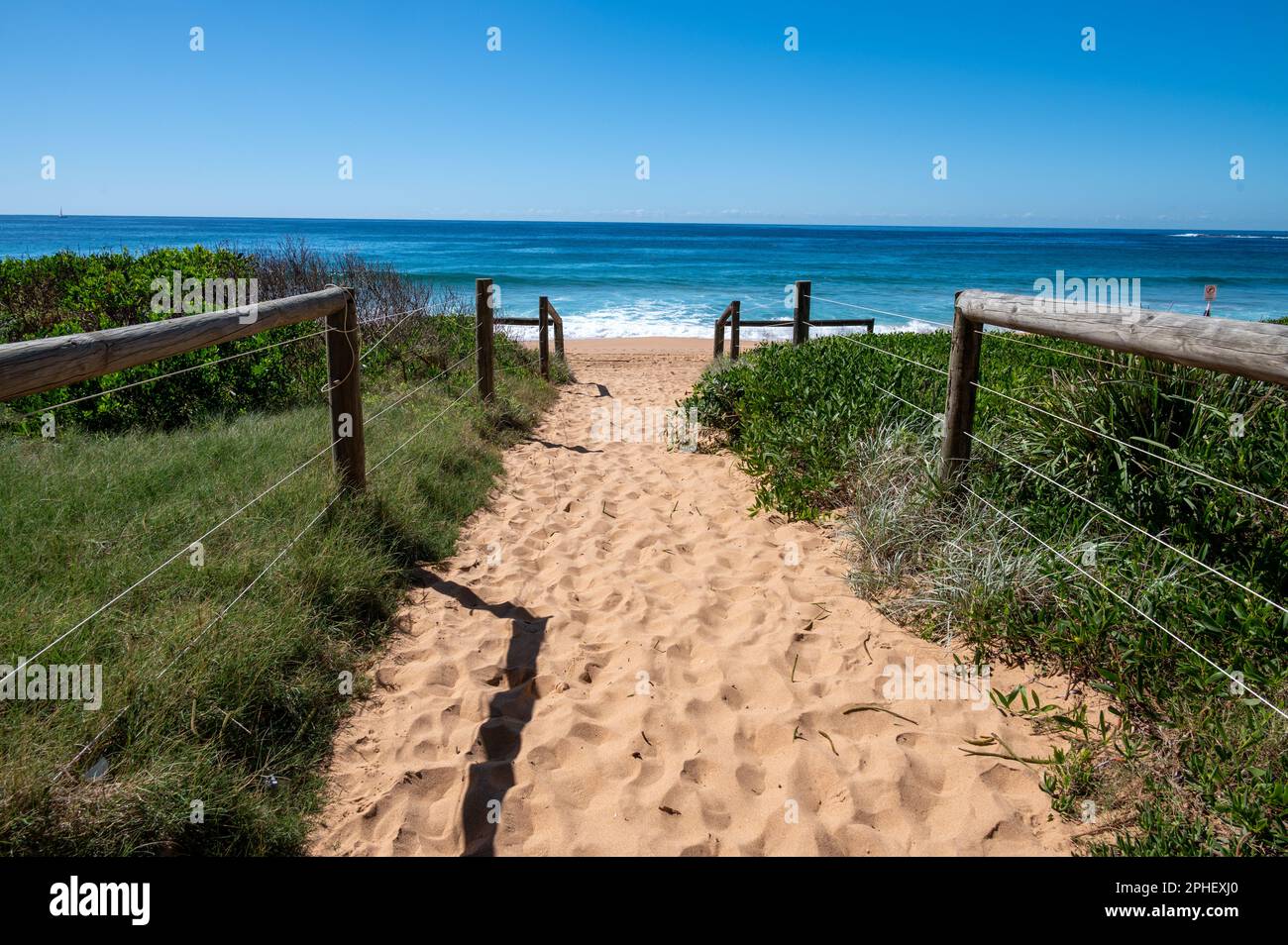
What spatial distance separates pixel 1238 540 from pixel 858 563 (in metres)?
1.80

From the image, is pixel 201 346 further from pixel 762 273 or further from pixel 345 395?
pixel 762 273

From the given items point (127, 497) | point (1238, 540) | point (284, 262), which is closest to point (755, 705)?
point (1238, 540)

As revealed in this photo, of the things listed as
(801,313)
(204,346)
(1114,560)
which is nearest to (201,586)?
(204,346)

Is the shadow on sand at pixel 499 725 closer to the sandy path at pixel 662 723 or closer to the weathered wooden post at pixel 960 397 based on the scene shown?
the sandy path at pixel 662 723

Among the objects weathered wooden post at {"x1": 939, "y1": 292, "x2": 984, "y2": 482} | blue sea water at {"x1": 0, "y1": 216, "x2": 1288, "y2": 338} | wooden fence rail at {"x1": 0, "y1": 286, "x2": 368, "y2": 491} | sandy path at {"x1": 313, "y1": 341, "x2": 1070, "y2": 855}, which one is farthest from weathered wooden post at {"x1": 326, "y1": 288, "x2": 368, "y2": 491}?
blue sea water at {"x1": 0, "y1": 216, "x2": 1288, "y2": 338}

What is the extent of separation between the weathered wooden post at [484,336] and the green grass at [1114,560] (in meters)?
3.79

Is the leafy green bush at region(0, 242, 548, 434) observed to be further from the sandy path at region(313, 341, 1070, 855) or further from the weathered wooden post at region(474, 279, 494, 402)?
the sandy path at region(313, 341, 1070, 855)

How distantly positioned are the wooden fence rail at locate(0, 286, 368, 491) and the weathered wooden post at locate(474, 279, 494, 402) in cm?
333

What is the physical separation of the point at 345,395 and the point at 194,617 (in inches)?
74.3

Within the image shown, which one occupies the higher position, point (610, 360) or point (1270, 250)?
point (1270, 250)

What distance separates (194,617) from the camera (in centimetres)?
315
